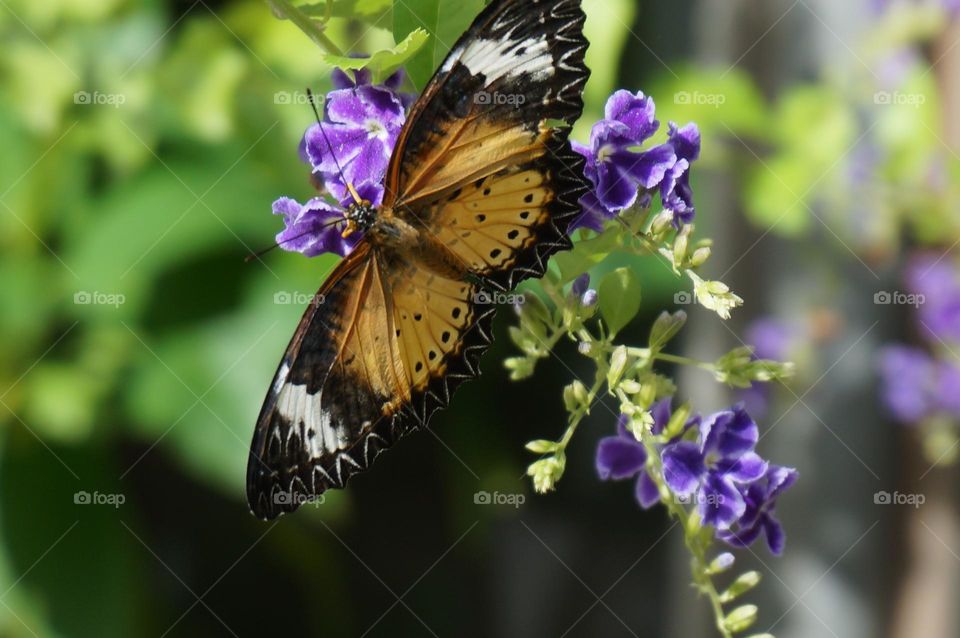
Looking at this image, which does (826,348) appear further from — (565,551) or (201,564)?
(201,564)

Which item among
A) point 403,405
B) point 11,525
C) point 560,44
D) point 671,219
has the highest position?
point 560,44

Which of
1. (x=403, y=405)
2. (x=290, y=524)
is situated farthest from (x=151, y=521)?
(x=403, y=405)

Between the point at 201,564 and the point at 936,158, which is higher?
the point at 936,158

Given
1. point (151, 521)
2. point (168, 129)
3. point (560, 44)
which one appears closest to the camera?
point (560, 44)

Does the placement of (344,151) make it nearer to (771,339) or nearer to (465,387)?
(465,387)

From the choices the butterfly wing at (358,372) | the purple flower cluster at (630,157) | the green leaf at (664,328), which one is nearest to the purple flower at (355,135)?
the butterfly wing at (358,372)

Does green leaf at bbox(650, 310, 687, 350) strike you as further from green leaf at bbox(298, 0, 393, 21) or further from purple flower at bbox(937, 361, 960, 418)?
purple flower at bbox(937, 361, 960, 418)
